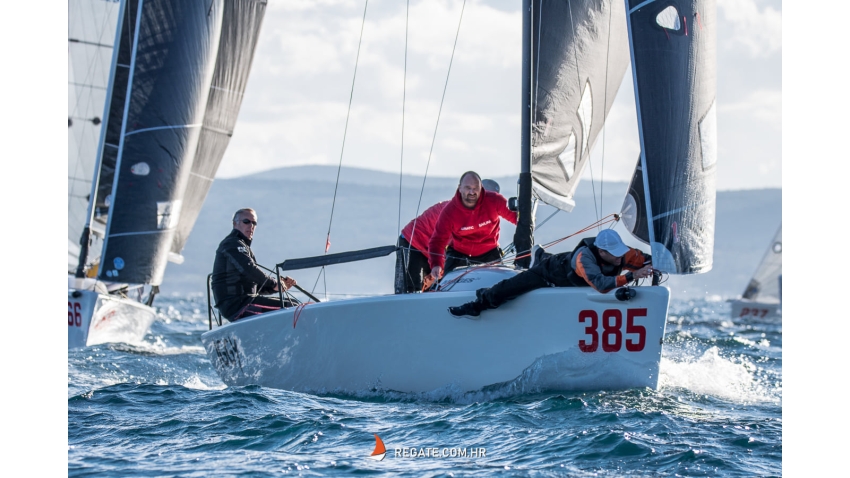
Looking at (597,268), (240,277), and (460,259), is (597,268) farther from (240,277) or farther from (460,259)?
(240,277)

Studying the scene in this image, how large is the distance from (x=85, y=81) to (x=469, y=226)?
9.55m

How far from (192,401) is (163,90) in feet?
17.6

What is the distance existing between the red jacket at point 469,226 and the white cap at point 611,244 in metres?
1.15

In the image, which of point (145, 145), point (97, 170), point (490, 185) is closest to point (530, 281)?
point (490, 185)

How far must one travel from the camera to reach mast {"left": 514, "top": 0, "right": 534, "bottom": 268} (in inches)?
240

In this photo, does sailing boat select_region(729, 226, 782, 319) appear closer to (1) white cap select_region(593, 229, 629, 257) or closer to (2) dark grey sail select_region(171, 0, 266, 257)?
(2) dark grey sail select_region(171, 0, 266, 257)

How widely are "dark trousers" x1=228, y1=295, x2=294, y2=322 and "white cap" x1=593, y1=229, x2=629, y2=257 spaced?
7.71ft

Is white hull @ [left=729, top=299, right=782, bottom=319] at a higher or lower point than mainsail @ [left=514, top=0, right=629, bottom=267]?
lower

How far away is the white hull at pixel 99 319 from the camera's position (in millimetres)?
10039

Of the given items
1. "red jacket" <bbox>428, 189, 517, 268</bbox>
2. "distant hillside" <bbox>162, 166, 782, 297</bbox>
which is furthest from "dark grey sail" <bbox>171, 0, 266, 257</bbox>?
"distant hillside" <bbox>162, 166, 782, 297</bbox>

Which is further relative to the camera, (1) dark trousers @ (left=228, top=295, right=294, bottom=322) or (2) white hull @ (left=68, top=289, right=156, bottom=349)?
(2) white hull @ (left=68, top=289, right=156, bottom=349)

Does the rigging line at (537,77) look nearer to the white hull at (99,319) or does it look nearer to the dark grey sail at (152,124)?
the dark grey sail at (152,124)
